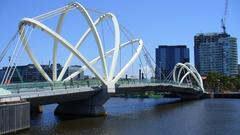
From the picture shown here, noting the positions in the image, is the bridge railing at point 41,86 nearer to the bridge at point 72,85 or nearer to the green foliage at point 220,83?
the bridge at point 72,85

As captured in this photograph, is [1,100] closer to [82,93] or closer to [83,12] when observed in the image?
[82,93]

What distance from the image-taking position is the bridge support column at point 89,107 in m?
63.6

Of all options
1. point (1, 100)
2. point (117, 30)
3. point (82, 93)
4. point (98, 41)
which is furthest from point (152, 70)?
point (1, 100)

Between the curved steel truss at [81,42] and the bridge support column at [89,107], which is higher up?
the curved steel truss at [81,42]

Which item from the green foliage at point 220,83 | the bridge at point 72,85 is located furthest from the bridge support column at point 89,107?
the green foliage at point 220,83

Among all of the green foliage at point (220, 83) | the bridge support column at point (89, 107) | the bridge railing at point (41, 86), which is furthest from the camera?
the green foliage at point (220, 83)

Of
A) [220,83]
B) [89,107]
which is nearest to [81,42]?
[89,107]

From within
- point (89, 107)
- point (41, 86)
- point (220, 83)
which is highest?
point (220, 83)

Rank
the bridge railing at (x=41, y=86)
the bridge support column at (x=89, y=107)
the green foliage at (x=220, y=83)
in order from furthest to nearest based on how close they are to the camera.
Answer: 1. the green foliage at (x=220, y=83)
2. the bridge support column at (x=89, y=107)
3. the bridge railing at (x=41, y=86)

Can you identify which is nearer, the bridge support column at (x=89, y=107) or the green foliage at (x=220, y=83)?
the bridge support column at (x=89, y=107)

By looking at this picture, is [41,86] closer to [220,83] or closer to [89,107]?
[89,107]

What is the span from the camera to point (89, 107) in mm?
64062

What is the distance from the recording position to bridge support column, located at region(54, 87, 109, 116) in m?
63.6

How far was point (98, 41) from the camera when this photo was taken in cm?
6606
